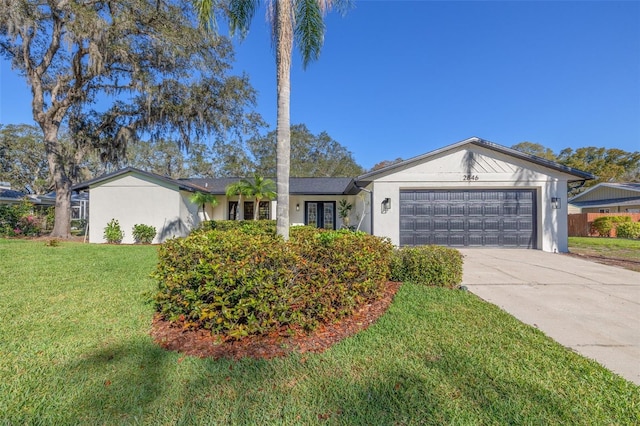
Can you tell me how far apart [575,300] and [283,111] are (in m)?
5.71

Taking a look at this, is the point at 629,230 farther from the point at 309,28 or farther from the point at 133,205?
the point at 133,205

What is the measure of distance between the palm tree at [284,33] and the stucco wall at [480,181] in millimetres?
6019

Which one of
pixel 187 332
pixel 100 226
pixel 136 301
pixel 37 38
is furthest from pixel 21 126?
pixel 187 332

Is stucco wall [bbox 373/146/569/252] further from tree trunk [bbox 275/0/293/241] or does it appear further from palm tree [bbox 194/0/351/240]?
tree trunk [bbox 275/0/293/241]

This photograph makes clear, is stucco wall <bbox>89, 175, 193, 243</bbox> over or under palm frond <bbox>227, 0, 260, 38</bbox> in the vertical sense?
under

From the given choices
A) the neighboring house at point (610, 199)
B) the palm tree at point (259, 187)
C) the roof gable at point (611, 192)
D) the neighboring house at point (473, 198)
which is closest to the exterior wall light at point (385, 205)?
the neighboring house at point (473, 198)

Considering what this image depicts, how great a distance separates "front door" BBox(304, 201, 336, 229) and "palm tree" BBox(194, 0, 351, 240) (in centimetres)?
1127

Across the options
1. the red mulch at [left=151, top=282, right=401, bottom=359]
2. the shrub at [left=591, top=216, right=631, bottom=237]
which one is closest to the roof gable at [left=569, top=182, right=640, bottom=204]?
the shrub at [left=591, top=216, right=631, bottom=237]

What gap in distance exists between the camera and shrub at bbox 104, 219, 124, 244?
12.9m

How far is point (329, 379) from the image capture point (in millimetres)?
2393

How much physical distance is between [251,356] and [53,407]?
4.94 feet

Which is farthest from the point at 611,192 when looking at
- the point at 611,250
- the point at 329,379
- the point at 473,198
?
the point at 329,379

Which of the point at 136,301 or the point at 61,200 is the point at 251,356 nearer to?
the point at 136,301

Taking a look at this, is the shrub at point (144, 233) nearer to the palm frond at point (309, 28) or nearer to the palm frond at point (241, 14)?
the palm frond at point (241, 14)
